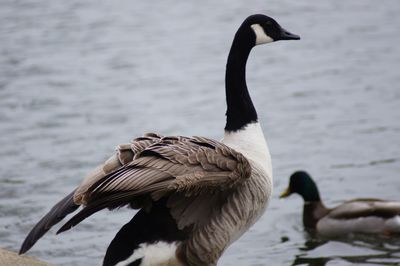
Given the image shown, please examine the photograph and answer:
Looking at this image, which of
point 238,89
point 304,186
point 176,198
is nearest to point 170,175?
point 176,198

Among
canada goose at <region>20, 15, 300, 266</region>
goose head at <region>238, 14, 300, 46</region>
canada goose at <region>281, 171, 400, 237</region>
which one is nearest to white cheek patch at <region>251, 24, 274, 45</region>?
goose head at <region>238, 14, 300, 46</region>

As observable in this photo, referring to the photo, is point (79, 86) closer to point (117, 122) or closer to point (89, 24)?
point (117, 122)

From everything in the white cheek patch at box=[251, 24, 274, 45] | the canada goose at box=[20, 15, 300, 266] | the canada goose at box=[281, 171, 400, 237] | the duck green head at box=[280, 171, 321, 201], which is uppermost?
the white cheek patch at box=[251, 24, 274, 45]

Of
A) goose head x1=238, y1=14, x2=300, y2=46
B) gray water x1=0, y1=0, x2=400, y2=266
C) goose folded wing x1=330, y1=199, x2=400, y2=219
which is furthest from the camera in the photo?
gray water x1=0, y1=0, x2=400, y2=266

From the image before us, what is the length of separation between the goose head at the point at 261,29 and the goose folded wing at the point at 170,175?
1.34 m

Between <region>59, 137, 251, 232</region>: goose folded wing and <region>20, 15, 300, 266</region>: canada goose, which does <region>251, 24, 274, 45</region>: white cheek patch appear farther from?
<region>59, 137, 251, 232</region>: goose folded wing

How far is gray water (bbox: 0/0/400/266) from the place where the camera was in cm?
1000

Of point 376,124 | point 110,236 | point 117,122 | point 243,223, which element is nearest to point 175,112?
point 117,122

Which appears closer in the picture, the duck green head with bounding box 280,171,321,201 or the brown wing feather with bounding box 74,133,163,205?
the brown wing feather with bounding box 74,133,163,205

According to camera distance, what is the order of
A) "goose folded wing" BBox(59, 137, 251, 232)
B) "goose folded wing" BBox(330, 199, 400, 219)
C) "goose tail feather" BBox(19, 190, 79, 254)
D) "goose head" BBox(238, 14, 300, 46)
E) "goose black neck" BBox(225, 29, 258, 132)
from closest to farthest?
1. "goose folded wing" BBox(59, 137, 251, 232)
2. "goose tail feather" BBox(19, 190, 79, 254)
3. "goose black neck" BBox(225, 29, 258, 132)
4. "goose head" BBox(238, 14, 300, 46)
5. "goose folded wing" BBox(330, 199, 400, 219)

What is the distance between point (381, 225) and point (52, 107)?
243 inches

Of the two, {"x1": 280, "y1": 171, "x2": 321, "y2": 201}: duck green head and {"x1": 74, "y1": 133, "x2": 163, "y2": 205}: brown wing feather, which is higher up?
{"x1": 74, "y1": 133, "x2": 163, "y2": 205}: brown wing feather

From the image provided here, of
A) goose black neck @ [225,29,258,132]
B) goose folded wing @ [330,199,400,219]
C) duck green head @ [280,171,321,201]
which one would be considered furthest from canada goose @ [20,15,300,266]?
duck green head @ [280,171,321,201]

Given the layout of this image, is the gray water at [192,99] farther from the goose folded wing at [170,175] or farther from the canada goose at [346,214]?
the goose folded wing at [170,175]
